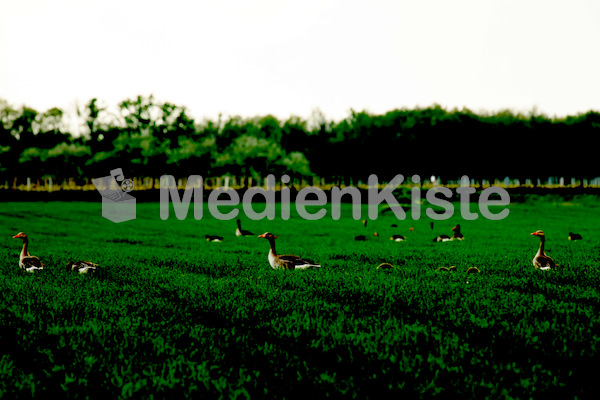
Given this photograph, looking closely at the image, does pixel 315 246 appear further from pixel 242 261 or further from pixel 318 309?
pixel 318 309

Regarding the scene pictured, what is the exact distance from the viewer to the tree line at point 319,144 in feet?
207

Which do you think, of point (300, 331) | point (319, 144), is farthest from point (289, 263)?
point (319, 144)

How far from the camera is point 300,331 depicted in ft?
22.8

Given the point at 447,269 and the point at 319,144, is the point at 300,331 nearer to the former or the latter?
the point at 447,269

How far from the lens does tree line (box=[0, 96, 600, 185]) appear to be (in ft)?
207

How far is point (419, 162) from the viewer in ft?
250

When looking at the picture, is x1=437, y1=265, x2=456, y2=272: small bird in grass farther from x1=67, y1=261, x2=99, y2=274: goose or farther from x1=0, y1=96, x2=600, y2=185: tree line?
x1=0, y1=96, x2=600, y2=185: tree line

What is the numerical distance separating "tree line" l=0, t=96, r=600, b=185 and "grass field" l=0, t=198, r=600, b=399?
172ft

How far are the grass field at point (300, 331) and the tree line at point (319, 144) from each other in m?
52.4

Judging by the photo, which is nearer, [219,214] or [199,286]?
[199,286]

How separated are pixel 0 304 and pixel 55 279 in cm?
236

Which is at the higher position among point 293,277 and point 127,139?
point 127,139

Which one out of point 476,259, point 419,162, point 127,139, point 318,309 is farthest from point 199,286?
point 419,162

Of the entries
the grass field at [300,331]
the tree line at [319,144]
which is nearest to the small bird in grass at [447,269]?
the grass field at [300,331]
